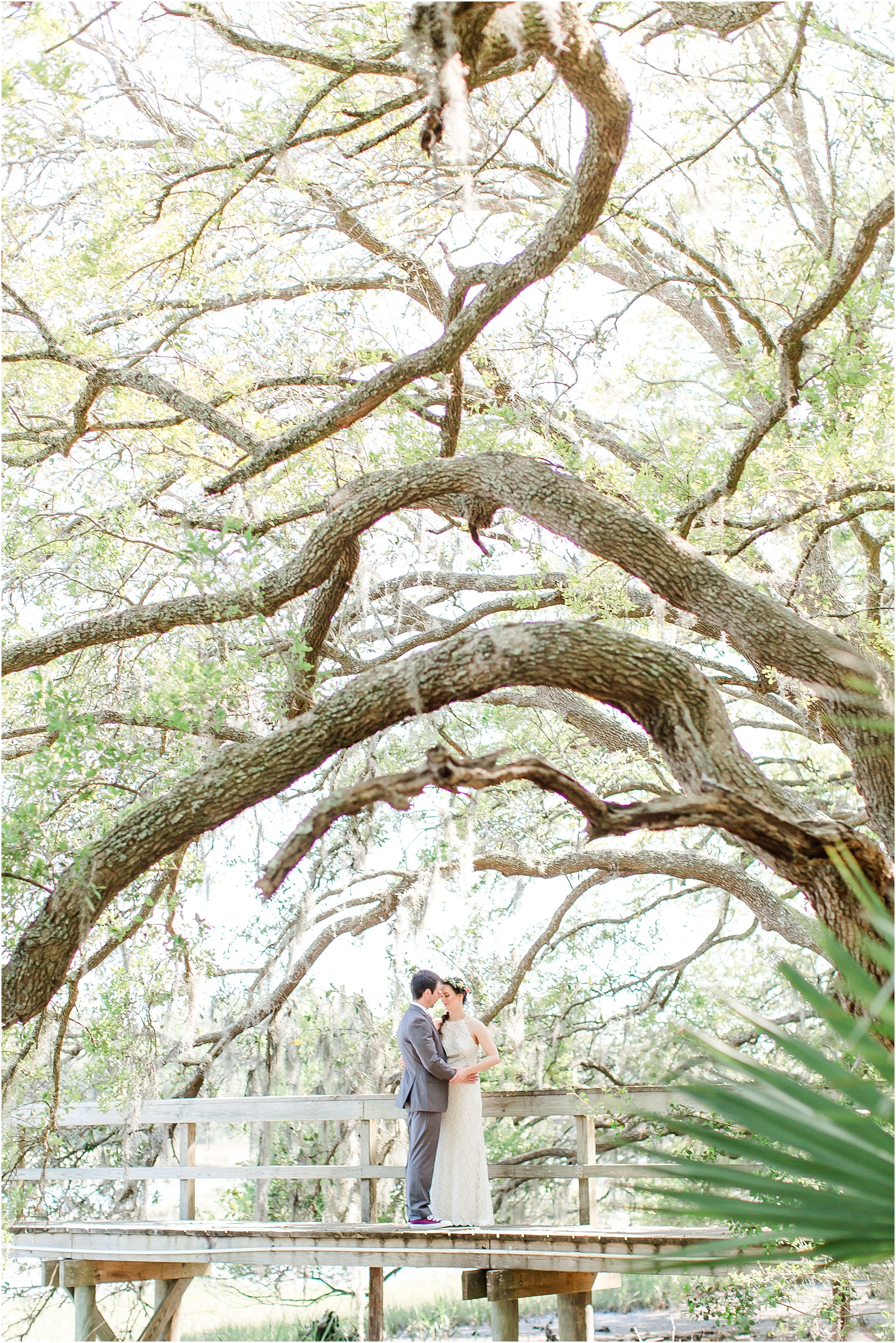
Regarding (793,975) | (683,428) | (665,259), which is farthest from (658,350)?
(793,975)

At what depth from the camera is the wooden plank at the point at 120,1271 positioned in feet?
19.9

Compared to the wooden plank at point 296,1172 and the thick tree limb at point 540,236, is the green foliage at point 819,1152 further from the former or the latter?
the wooden plank at point 296,1172

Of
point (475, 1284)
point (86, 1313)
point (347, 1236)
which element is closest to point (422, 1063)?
point (347, 1236)

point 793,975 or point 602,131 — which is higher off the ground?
point 602,131

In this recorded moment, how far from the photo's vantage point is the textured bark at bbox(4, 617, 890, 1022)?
3.47 meters

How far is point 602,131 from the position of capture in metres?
3.98

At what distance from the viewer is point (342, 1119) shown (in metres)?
6.60

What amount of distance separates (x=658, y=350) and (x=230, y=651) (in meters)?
5.32

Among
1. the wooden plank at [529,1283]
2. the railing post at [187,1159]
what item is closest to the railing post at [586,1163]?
the wooden plank at [529,1283]

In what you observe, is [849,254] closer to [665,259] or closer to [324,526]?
[324,526]

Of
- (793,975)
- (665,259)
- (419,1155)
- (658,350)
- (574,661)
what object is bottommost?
(419,1155)

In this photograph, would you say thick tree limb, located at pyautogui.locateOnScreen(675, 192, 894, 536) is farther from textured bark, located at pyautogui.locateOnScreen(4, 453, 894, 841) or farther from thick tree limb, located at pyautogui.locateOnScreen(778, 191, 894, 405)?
textured bark, located at pyautogui.locateOnScreen(4, 453, 894, 841)

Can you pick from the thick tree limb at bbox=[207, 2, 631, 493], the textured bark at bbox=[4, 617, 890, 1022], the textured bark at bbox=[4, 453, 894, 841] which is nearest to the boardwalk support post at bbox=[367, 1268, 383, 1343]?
the textured bark at bbox=[4, 617, 890, 1022]

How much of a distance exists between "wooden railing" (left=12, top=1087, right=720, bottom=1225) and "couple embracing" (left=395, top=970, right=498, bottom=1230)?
0.48 meters
